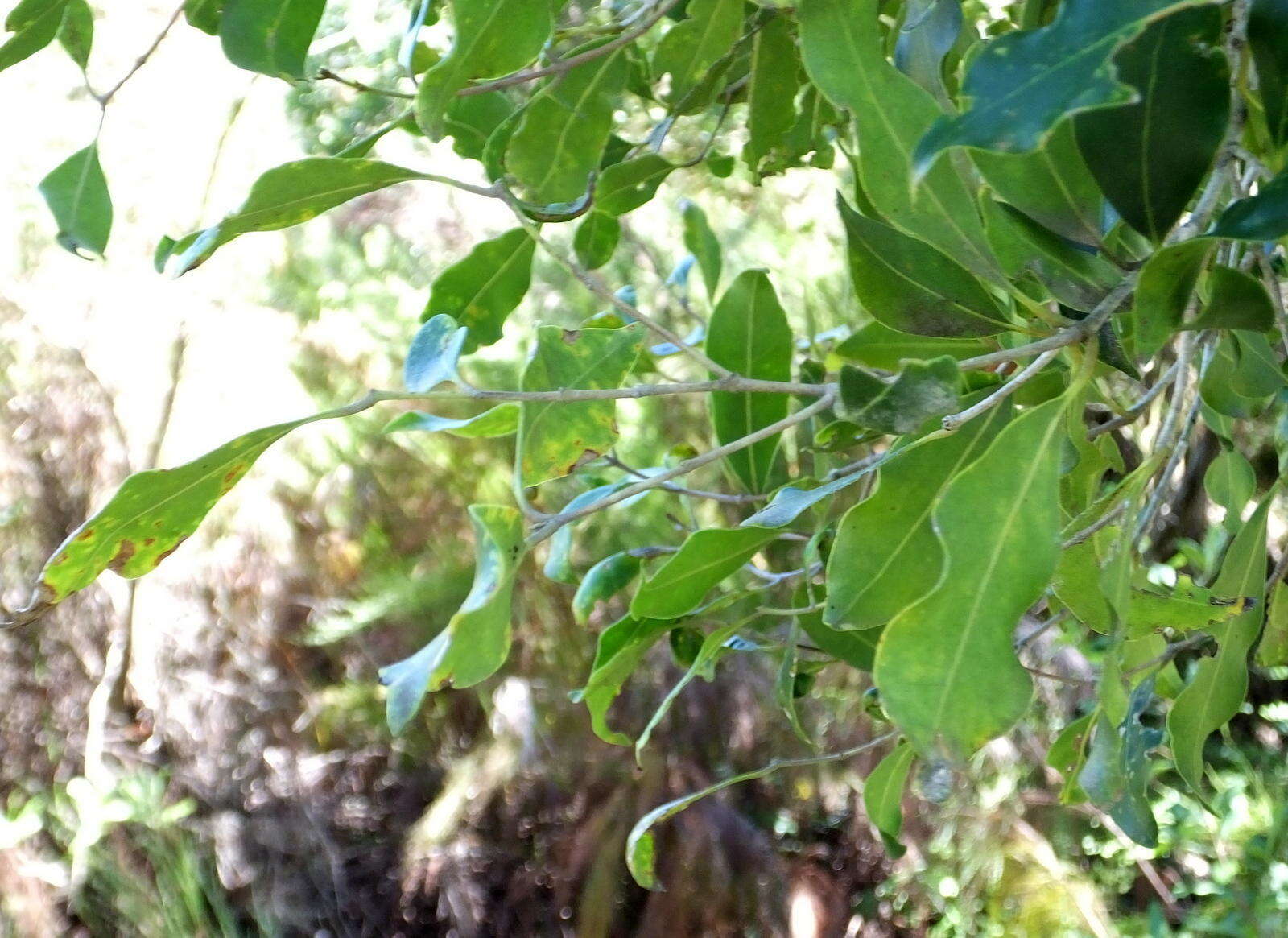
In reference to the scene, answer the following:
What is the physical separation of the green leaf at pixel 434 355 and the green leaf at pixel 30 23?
185 mm

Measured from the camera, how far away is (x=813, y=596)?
19.9 inches

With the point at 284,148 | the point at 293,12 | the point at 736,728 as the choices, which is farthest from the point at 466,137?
the point at 284,148

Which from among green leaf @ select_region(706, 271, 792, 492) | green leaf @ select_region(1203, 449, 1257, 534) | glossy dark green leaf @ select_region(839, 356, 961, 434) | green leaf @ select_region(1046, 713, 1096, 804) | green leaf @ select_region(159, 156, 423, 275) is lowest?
green leaf @ select_region(1046, 713, 1096, 804)

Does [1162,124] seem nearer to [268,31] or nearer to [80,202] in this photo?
[268,31]

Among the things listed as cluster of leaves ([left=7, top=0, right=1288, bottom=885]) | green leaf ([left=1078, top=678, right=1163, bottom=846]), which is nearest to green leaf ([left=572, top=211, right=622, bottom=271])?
cluster of leaves ([left=7, top=0, right=1288, bottom=885])

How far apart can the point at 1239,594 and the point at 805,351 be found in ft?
1.30

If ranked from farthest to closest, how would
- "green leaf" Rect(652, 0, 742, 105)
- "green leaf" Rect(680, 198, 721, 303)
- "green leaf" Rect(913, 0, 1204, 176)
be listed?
"green leaf" Rect(680, 198, 721, 303), "green leaf" Rect(652, 0, 742, 105), "green leaf" Rect(913, 0, 1204, 176)

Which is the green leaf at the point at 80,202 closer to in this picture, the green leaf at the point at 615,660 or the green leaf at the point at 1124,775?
the green leaf at the point at 615,660

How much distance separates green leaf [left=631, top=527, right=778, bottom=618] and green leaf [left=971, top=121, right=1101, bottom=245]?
0.54ft

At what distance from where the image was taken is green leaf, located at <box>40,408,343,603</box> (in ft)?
1.03

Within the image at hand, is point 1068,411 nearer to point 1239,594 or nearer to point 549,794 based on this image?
point 1239,594

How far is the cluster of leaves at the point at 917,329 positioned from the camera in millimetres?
251

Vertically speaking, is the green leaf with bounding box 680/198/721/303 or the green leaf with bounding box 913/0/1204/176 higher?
the green leaf with bounding box 913/0/1204/176

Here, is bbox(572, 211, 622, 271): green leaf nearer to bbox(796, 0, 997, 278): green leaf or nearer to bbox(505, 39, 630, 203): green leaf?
bbox(505, 39, 630, 203): green leaf
